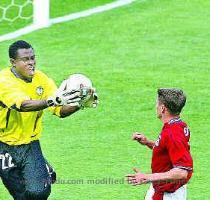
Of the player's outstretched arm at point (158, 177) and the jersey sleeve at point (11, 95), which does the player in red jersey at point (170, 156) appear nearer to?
the player's outstretched arm at point (158, 177)

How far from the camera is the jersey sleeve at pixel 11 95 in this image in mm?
9205

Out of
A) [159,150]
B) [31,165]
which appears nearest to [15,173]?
[31,165]

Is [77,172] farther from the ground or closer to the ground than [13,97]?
closer to the ground

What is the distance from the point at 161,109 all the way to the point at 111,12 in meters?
8.68

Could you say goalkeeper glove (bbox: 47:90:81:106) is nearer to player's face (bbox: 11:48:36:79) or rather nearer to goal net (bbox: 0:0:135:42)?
player's face (bbox: 11:48:36:79)

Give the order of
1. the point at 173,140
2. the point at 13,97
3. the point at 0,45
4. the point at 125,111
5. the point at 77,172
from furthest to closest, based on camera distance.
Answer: the point at 0,45 < the point at 125,111 < the point at 77,172 < the point at 13,97 < the point at 173,140

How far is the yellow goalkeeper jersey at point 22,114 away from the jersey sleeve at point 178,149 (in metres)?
1.51

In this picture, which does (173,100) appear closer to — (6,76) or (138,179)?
(138,179)

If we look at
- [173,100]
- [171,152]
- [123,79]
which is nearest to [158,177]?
[171,152]

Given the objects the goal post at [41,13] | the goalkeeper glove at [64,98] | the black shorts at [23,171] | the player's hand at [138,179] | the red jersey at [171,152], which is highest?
the goal post at [41,13]

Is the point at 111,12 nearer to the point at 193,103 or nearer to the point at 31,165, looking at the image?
the point at 193,103

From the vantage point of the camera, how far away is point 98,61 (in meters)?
15.2

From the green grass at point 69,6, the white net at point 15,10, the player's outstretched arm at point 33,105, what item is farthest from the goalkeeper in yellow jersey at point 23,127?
the green grass at point 69,6

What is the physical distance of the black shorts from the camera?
9.63 meters
